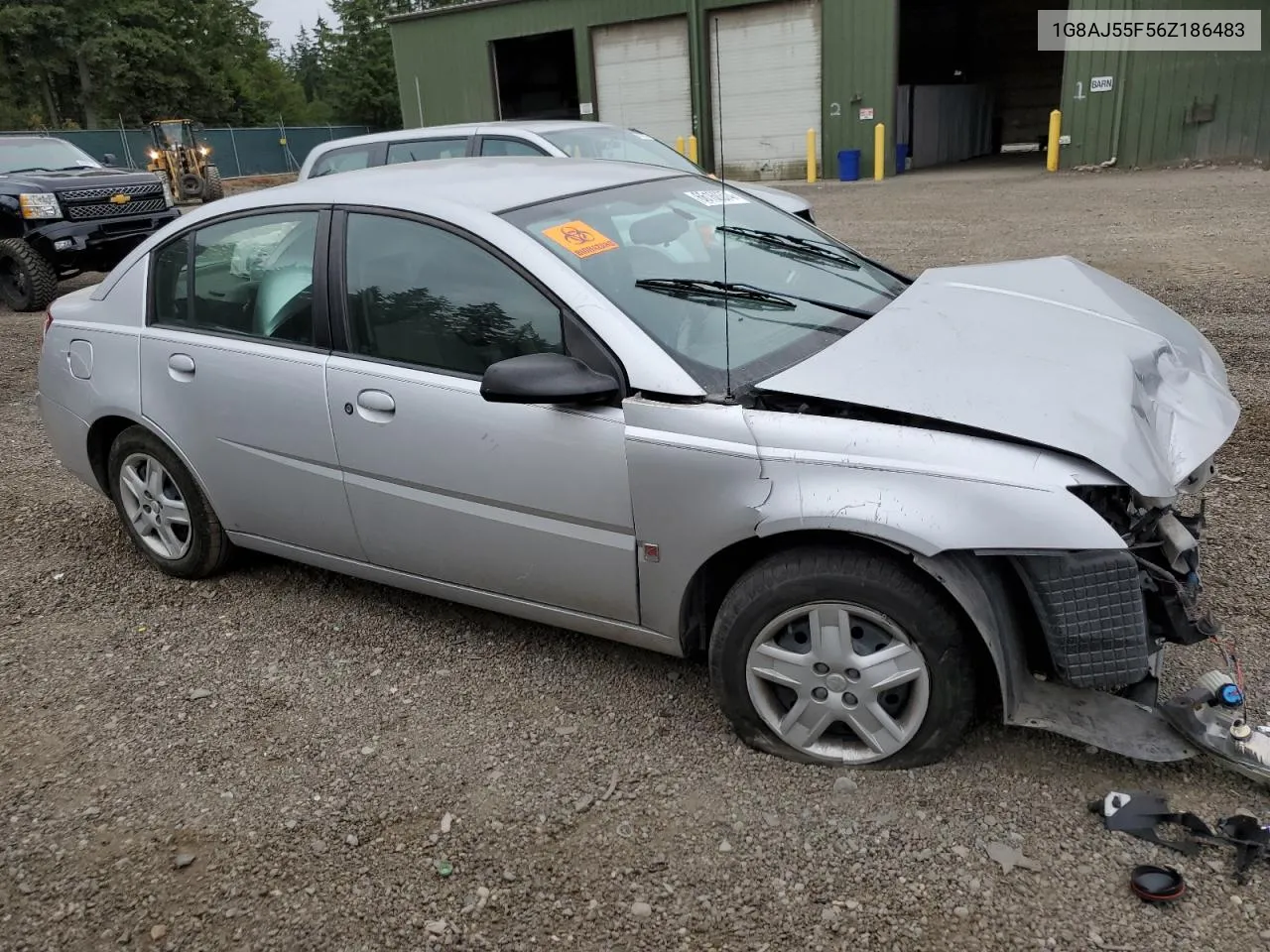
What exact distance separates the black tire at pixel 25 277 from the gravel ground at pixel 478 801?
811 cm

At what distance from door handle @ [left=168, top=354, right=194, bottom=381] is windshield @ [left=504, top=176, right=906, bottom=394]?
1440 mm

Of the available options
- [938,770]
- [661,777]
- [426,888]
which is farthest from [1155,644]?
[426,888]

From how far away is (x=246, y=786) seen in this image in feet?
9.45

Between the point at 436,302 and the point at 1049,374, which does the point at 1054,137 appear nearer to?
the point at 1049,374

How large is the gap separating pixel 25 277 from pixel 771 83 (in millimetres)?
16940

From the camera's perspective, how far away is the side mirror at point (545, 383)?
2660mm

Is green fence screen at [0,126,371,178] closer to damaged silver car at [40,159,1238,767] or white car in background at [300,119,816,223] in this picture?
white car in background at [300,119,816,223]

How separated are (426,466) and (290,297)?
87 centimetres

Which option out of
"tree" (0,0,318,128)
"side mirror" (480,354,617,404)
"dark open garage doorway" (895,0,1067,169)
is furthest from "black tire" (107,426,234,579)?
"tree" (0,0,318,128)

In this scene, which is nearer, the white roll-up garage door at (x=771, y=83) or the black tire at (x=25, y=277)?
the black tire at (x=25, y=277)

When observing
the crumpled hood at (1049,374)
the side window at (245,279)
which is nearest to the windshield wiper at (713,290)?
the crumpled hood at (1049,374)

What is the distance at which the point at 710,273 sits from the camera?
325cm

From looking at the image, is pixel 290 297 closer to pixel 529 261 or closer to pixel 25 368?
pixel 529 261

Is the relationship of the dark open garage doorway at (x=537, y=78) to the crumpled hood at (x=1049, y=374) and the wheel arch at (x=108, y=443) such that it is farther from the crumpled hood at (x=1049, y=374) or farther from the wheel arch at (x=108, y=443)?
the crumpled hood at (x=1049, y=374)
